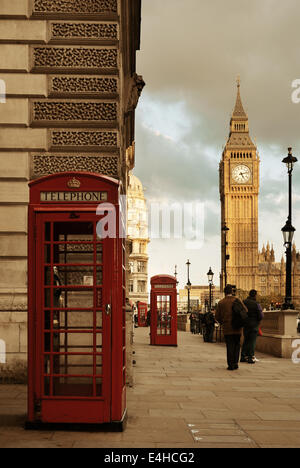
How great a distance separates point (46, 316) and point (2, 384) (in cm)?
361

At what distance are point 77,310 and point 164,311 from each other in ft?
51.7

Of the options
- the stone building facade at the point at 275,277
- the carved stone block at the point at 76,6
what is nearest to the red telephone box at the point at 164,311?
the carved stone block at the point at 76,6

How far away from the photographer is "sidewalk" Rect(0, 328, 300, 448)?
5668 millimetres

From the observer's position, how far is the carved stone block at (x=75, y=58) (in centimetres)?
1005

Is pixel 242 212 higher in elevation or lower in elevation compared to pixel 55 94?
higher

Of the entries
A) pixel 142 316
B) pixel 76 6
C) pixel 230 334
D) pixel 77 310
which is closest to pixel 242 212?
pixel 142 316

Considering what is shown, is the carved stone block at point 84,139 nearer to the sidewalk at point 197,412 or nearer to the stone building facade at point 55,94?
the stone building facade at point 55,94

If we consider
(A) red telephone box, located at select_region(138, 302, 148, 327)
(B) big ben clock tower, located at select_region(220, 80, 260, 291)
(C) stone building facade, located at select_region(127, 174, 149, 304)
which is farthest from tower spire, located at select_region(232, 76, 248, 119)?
(A) red telephone box, located at select_region(138, 302, 148, 327)

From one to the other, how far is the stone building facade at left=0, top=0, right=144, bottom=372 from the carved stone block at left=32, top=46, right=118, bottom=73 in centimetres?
2

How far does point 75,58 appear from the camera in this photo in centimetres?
1006

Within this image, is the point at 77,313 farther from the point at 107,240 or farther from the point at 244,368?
the point at 244,368

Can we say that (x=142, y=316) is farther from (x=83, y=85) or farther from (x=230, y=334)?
(x=83, y=85)

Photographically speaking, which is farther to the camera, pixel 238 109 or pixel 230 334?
pixel 238 109

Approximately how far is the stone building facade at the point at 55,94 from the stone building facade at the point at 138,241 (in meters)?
110
